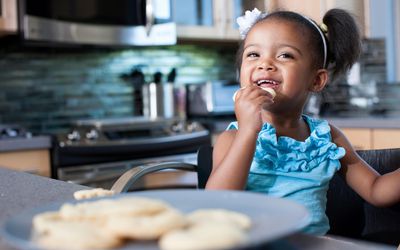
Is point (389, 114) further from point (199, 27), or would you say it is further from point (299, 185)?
point (299, 185)

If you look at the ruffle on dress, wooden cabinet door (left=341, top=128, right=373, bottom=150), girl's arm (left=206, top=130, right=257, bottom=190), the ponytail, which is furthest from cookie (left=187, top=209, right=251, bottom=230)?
wooden cabinet door (left=341, top=128, right=373, bottom=150)

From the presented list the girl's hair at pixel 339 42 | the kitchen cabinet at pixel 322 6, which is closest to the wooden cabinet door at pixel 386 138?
the kitchen cabinet at pixel 322 6

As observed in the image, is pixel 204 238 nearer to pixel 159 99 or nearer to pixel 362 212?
pixel 362 212

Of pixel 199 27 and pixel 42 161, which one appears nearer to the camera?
pixel 42 161

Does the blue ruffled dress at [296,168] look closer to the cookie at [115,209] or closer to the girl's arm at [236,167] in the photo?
the girl's arm at [236,167]

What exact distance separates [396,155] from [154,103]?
2242mm

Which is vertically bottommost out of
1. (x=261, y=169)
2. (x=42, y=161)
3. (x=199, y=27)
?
(x=42, y=161)

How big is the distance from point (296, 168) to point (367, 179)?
0.57 ft

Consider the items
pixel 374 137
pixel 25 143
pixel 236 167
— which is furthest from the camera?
pixel 374 137

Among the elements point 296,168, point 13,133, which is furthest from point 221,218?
point 13,133

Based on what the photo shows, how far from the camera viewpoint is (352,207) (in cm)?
138

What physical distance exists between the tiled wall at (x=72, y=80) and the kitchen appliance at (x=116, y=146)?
257 millimetres

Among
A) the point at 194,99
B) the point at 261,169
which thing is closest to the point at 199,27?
the point at 194,99

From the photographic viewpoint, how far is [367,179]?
4.30ft
